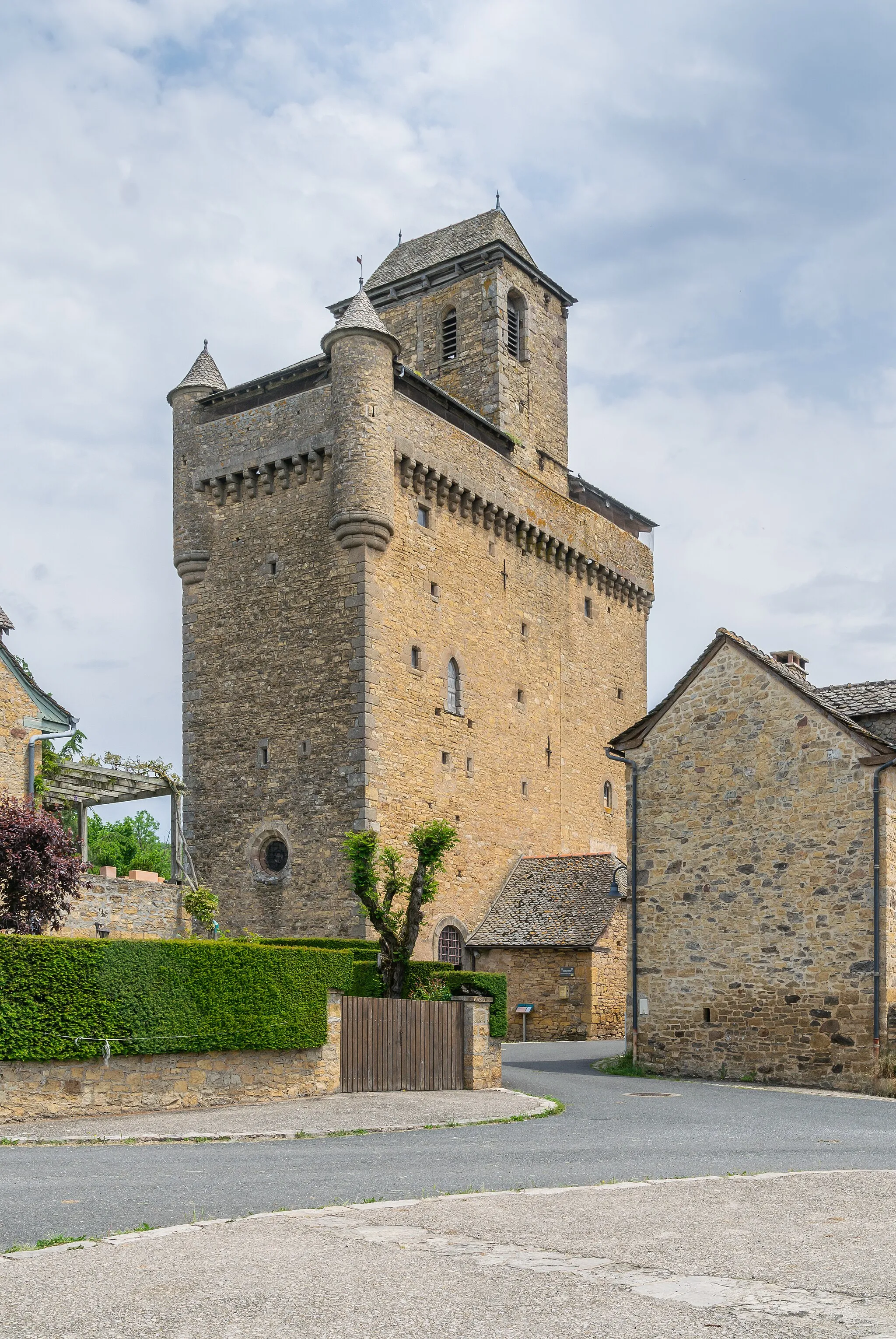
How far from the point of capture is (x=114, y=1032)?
16.1 metres

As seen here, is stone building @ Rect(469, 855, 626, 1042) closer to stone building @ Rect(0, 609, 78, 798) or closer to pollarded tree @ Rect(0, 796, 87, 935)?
stone building @ Rect(0, 609, 78, 798)

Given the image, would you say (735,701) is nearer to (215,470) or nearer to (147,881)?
(147,881)

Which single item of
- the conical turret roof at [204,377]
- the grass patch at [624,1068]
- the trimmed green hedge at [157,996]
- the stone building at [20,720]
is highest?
the conical turret roof at [204,377]

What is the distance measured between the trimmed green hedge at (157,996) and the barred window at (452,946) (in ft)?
46.6

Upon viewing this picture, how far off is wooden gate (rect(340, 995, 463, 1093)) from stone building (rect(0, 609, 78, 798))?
28.6 ft

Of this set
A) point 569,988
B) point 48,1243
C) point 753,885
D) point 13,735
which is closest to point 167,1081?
point 48,1243

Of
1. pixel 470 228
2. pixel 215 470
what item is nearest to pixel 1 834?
pixel 215 470

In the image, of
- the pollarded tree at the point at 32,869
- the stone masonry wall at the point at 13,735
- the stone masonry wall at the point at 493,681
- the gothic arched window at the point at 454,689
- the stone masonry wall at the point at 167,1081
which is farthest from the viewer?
the gothic arched window at the point at 454,689

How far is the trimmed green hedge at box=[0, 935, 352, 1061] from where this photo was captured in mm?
15414

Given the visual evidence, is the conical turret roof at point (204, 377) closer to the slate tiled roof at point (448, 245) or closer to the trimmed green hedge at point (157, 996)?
the slate tiled roof at point (448, 245)

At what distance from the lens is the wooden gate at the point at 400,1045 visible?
19.1m

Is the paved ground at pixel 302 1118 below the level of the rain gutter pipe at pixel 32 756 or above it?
below

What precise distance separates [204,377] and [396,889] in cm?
1900

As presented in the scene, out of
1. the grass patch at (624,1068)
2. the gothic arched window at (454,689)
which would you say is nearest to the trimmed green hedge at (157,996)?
the grass patch at (624,1068)
